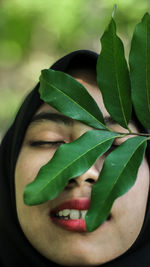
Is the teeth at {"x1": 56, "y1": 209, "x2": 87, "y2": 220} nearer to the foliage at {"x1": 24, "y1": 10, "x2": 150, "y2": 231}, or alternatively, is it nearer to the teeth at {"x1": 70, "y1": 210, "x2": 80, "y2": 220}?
the teeth at {"x1": 70, "y1": 210, "x2": 80, "y2": 220}

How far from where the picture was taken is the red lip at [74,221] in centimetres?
127

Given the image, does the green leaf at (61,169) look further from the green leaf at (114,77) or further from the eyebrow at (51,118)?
the eyebrow at (51,118)

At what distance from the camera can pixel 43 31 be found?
16.1ft

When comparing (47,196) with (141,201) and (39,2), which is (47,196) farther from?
(39,2)

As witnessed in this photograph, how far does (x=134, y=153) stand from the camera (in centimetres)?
105

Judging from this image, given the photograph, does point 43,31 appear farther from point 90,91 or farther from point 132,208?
point 132,208

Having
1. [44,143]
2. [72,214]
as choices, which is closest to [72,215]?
[72,214]

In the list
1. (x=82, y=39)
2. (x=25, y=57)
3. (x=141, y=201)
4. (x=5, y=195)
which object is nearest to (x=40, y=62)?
(x=25, y=57)

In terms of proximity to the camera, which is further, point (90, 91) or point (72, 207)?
point (90, 91)

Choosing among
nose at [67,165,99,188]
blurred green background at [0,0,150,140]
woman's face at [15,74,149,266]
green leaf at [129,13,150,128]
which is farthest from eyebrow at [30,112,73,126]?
blurred green background at [0,0,150,140]

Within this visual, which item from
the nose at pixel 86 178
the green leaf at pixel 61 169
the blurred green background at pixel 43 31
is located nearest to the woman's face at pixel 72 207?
the nose at pixel 86 178

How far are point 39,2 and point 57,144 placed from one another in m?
3.35

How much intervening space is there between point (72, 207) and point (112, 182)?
305mm

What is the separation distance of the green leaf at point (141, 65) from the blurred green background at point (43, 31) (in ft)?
11.1
